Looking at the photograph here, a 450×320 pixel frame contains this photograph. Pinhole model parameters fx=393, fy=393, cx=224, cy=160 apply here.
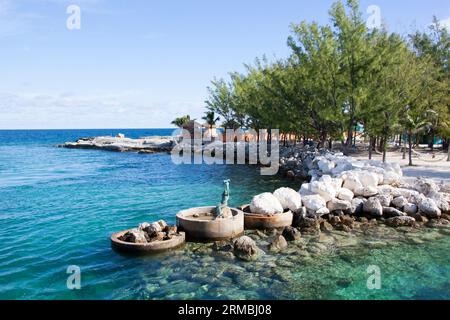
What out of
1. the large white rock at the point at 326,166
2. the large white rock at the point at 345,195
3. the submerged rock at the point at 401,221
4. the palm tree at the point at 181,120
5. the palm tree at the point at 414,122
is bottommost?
the submerged rock at the point at 401,221

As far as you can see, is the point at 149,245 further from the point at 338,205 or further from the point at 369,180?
the point at 369,180

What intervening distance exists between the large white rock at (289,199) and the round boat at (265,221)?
32.5 inches

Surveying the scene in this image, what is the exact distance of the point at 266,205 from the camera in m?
16.6

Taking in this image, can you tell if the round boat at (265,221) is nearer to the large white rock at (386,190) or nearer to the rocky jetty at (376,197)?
the rocky jetty at (376,197)

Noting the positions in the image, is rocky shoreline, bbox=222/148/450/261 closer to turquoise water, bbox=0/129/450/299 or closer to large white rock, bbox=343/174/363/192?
large white rock, bbox=343/174/363/192

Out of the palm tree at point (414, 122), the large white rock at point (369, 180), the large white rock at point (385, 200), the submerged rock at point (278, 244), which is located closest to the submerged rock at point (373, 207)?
the large white rock at point (385, 200)

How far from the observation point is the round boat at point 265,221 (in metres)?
16.0

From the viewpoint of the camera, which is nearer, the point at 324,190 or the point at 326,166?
the point at 324,190

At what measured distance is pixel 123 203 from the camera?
2264 cm

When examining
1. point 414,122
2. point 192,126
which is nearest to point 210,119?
point 192,126

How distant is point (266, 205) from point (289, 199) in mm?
1247
